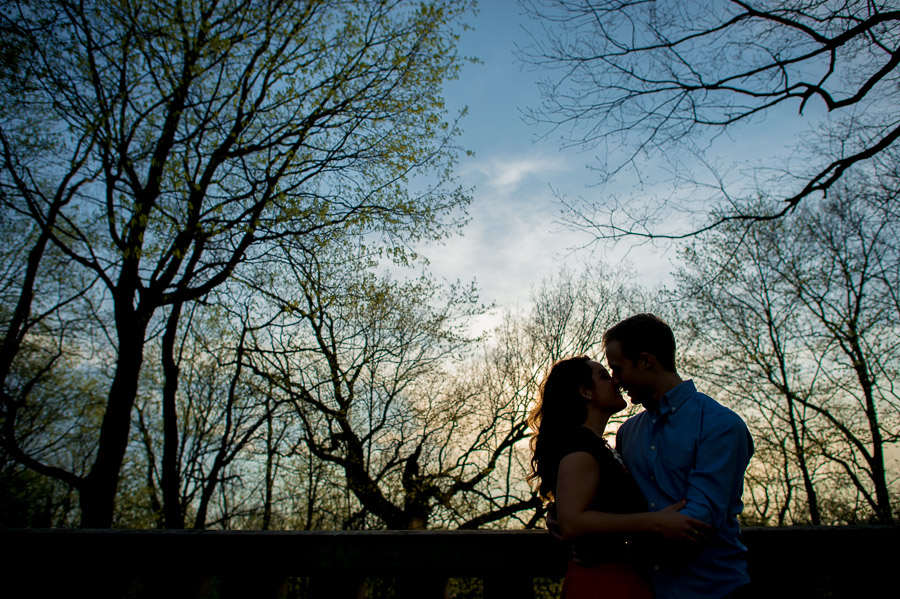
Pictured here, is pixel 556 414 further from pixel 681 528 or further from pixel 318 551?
pixel 318 551

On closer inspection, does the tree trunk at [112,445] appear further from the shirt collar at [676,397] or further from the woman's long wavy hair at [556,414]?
the shirt collar at [676,397]

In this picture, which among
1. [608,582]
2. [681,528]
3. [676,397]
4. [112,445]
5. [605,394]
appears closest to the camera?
[681,528]

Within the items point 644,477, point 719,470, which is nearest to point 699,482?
point 719,470

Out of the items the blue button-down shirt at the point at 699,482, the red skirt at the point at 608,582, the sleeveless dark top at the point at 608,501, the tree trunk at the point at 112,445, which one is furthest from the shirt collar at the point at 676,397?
the tree trunk at the point at 112,445

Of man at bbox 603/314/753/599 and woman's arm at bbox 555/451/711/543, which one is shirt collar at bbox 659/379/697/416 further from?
woman's arm at bbox 555/451/711/543

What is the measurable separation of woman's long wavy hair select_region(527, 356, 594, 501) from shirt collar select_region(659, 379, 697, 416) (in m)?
0.26

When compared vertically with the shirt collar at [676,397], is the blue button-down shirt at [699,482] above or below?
below

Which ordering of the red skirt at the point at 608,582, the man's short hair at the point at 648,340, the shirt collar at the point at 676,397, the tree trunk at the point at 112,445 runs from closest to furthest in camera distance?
the red skirt at the point at 608,582 < the shirt collar at the point at 676,397 < the man's short hair at the point at 648,340 < the tree trunk at the point at 112,445

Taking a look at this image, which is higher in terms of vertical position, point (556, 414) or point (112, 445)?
point (112, 445)

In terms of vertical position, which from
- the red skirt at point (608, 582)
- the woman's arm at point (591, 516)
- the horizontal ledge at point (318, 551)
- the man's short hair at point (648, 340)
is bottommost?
the red skirt at point (608, 582)

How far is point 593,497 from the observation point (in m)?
1.69

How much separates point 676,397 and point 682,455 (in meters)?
0.20

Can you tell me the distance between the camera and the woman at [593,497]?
159 cm

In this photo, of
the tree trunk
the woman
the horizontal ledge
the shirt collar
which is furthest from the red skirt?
the tree trunk
